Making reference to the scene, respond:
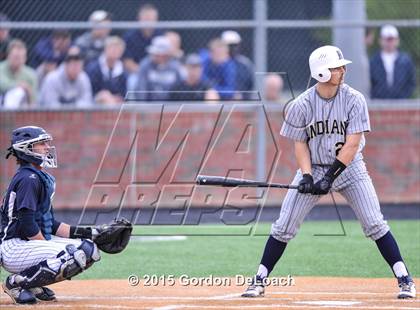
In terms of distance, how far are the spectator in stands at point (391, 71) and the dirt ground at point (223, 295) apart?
5762 millimetres

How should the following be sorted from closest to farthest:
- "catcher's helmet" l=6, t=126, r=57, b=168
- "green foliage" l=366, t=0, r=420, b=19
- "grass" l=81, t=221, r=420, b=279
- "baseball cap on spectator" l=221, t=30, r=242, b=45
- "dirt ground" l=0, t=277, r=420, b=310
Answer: "dirt ground" l=0, t=277, r=420, b=310, "catcher's helmet" l=6, t=126, r=57, b=168, "grass" l=81, t=221, r=420, b=279, "baseball cap on spectator" l=221, t=30, r=242, b=45, "green foliage" l=366, t=0, r=420, b=19

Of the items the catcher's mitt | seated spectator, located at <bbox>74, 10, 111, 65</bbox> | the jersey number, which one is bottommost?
the catcher's mitt

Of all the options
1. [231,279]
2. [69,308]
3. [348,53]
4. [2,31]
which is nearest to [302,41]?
[348,53]

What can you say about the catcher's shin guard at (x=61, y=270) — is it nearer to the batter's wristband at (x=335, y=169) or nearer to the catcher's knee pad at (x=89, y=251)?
the catcher's knee pad at (x=89, y=251)

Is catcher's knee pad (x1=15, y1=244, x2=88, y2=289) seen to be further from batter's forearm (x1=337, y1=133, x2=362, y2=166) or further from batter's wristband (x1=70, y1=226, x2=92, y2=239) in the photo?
batter's forearm (x1=337, y1=133, x2=362, y2=166)

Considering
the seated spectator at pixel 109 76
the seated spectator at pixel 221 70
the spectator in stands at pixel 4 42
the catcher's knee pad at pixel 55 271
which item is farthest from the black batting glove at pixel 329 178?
the spectator in stands at pixel 4 42

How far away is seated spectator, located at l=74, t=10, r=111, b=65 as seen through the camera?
13609 millimetres

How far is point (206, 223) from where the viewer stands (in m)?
12.8

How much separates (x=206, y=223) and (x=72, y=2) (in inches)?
144

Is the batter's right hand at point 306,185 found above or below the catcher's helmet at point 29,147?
below

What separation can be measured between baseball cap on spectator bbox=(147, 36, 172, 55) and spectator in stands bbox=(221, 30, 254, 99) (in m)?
0.76

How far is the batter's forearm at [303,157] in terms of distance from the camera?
7477mm

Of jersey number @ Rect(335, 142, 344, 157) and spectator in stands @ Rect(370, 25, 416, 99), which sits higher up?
spectator in stands @ Rect(370, 25, 416, 99)

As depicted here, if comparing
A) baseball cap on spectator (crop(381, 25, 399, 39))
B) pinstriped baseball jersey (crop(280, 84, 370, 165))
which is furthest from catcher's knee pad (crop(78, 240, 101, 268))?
baseball cap on spectator (crop(381, 25, 399, 39))
